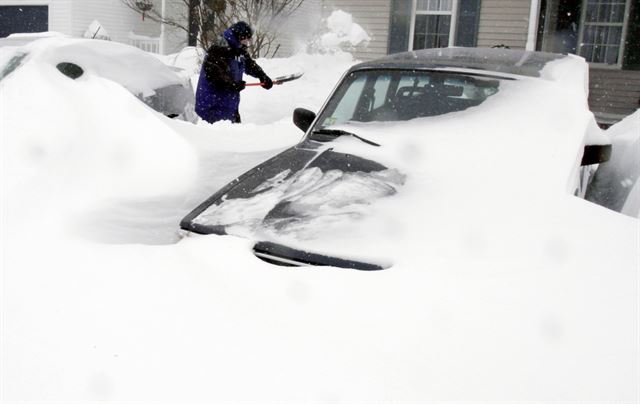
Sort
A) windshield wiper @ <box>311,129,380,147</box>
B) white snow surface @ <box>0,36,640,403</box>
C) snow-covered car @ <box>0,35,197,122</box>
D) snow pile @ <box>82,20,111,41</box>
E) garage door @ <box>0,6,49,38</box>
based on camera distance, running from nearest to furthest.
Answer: white snow surface @ <box>0,36,640,403</box> < windshield wiper @ <box>311,129,380,147</box> < snow-covered car @ <box>0,35,197,122</box> < snow pile @ <box>82,20,111,41</box> < garage door @ <box>0,6,49,38</box>

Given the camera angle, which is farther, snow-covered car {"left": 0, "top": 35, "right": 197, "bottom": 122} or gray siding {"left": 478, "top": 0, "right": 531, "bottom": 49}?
gray siding {"left": 478, "top": 0, "right": 531, "bottom": 49}

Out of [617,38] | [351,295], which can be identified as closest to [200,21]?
[617,38]

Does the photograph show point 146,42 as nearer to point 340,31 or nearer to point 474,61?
point 340,31

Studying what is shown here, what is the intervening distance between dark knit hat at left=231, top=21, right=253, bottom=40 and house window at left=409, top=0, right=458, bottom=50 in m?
6.89

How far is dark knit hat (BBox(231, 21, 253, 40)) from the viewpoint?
6.12 metres

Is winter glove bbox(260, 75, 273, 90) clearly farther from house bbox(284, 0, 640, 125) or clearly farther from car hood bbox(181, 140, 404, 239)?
house bbox(284, 0, 640, 125)

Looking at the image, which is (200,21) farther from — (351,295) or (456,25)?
(351,295)

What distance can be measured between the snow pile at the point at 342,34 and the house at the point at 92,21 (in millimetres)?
4683

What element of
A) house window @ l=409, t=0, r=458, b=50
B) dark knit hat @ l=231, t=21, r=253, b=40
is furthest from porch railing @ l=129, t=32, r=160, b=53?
dark knit hat @ l=231, t=21, r=253, b=40

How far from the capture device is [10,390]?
1680 millimetres

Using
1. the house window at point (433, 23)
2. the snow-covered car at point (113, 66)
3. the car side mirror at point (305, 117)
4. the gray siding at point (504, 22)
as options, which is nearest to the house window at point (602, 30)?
the gray siding at point (504, 22)

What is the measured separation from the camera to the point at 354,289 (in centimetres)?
203

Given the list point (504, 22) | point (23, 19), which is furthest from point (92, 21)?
point (504, 22)

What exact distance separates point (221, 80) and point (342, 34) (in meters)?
7.70
